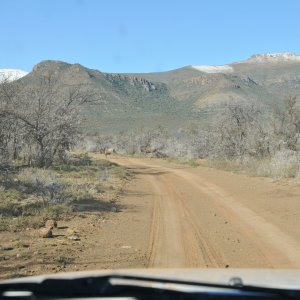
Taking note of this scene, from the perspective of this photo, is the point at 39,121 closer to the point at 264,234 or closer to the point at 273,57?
the point at 264,234

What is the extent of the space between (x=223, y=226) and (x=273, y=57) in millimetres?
182903

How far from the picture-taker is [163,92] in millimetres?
121875

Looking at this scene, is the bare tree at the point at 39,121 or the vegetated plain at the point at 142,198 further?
the bare tree at the point at 39,121

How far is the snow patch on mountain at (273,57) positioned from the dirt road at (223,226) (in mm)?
162149

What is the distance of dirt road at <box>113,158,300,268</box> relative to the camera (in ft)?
27.9

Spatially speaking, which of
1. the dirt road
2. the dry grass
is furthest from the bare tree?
the dirt road

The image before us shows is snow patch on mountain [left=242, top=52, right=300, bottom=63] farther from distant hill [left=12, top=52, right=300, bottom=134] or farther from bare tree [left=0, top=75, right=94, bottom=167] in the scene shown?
bare tree [left=0, top=75, right=94, bottom=167]

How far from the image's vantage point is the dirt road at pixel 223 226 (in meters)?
8.49

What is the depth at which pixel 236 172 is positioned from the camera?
1161 inches

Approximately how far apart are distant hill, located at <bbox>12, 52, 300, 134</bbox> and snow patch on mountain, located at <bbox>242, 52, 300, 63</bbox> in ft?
95.6

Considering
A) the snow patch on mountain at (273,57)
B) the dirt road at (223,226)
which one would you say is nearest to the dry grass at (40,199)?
the dirt road at (223,226)

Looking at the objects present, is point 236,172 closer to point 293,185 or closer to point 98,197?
point 293,185

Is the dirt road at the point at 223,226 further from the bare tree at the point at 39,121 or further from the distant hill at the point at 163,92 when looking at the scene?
the distant hill at the point at 163,92

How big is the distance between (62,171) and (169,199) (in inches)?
413
